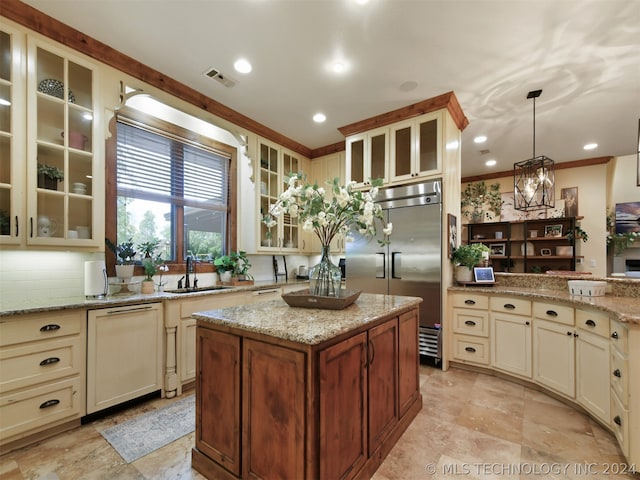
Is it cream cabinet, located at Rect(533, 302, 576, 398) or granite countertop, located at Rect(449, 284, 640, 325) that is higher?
granite countertop, located at Rect(449, 284, 640, 325)

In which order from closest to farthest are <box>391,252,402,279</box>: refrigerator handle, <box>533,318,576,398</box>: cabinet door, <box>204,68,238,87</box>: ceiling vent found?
<box>533,318,576,398</box>: cabinet door, <box>204,68,238,87</box>: ceiling vent, <box>391,252,402,279</box>: refrigerator handle

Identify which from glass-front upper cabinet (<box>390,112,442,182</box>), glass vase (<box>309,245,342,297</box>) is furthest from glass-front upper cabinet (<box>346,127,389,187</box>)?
glass vase (<box>309,245,342,297</box>)

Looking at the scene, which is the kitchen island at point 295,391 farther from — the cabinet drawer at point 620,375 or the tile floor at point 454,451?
the cabinet drawer at point 620,375

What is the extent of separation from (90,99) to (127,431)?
8.45ft

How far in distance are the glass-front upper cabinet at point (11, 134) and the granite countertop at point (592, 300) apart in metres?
3.83

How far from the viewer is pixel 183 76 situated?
283 cm

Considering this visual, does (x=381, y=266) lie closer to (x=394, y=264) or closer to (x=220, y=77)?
(x=394, y=264)

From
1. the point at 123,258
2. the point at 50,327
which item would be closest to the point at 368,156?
the point at 123,258

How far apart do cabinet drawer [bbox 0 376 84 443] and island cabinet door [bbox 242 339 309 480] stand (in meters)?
1.44

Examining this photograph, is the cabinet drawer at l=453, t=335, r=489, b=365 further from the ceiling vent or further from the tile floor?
the ceiling vent

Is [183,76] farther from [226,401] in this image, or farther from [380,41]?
[226,401]

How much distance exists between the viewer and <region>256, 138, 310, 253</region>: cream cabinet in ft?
13.0

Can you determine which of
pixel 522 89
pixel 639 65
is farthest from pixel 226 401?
pixel 639 65

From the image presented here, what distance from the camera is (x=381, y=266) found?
360 cm
